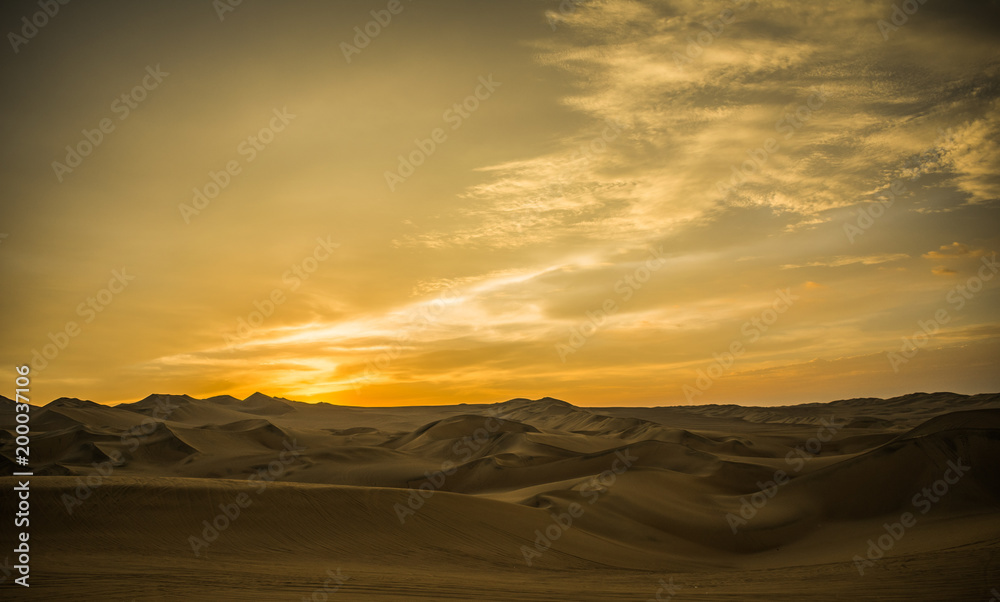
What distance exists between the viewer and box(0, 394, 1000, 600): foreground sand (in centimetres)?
900

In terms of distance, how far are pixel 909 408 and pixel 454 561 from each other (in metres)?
98.8

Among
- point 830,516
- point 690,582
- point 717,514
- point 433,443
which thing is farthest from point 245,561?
point 433,443

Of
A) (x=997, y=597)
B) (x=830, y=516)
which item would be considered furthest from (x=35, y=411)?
(x=997, y=597)

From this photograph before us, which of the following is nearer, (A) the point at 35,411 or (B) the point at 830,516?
(B) the point at 830,516

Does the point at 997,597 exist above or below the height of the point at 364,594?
below

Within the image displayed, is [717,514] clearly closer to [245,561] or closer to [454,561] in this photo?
[454,561]

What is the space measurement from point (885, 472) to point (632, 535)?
9869mm

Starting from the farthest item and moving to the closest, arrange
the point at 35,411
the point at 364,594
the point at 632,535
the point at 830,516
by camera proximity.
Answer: the point at 35,411 < the point at 830,516 < the point at 632,535 < the point at 364,594

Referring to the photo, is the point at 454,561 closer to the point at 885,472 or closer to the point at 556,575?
the point at 556,575

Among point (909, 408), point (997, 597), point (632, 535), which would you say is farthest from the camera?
point (909, 408)

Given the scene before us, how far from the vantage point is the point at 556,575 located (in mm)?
11984

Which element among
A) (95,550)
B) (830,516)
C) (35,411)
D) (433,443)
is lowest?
(830,516)

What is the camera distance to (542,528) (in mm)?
16469

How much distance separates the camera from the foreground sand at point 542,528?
9000 mm
